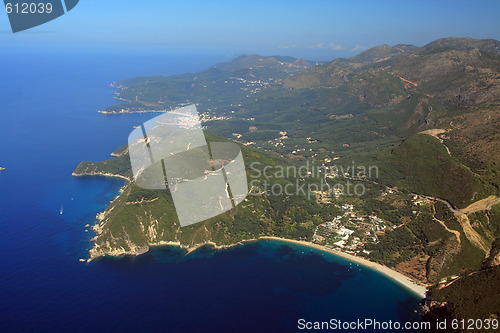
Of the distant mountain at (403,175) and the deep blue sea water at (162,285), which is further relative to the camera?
the distant mountain at (403,175)

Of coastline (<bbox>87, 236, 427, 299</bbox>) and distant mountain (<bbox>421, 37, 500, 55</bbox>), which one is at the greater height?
distant mountain (<bbox>421, 37, 500, 55</bbox>)

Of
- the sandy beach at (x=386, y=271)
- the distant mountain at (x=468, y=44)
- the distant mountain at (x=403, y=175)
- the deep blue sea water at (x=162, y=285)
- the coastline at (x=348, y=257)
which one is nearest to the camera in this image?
the deep blue sea water at (x=162, y=285)

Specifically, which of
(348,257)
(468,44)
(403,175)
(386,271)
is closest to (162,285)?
(348,257)

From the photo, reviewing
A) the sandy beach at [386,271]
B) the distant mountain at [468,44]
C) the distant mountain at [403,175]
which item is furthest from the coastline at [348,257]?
the distant mountain at [468,44]

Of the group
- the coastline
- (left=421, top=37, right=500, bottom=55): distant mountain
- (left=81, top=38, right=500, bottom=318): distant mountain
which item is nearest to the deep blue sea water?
the coastline

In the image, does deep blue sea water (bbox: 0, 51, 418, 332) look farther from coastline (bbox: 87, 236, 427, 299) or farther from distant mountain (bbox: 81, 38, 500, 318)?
distant mountain (bbox: 81, 38, 500, 318)

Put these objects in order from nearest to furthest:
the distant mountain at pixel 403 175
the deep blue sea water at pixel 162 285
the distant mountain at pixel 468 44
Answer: the deep blue sea water at pixel 162 285, the distant mountain at pixel 403 175, the distant mountain at pixel 468 44

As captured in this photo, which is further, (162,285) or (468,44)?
(468,44)

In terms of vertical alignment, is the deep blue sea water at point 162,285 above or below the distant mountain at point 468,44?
below

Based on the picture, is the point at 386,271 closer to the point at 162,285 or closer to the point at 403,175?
the point at 403,175

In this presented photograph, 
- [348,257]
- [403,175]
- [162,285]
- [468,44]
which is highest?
[468,44]

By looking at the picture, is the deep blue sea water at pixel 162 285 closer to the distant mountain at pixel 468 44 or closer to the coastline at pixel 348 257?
the coastline at pixel 348 257

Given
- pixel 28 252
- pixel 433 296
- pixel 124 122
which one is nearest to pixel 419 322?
pixel 433 296
